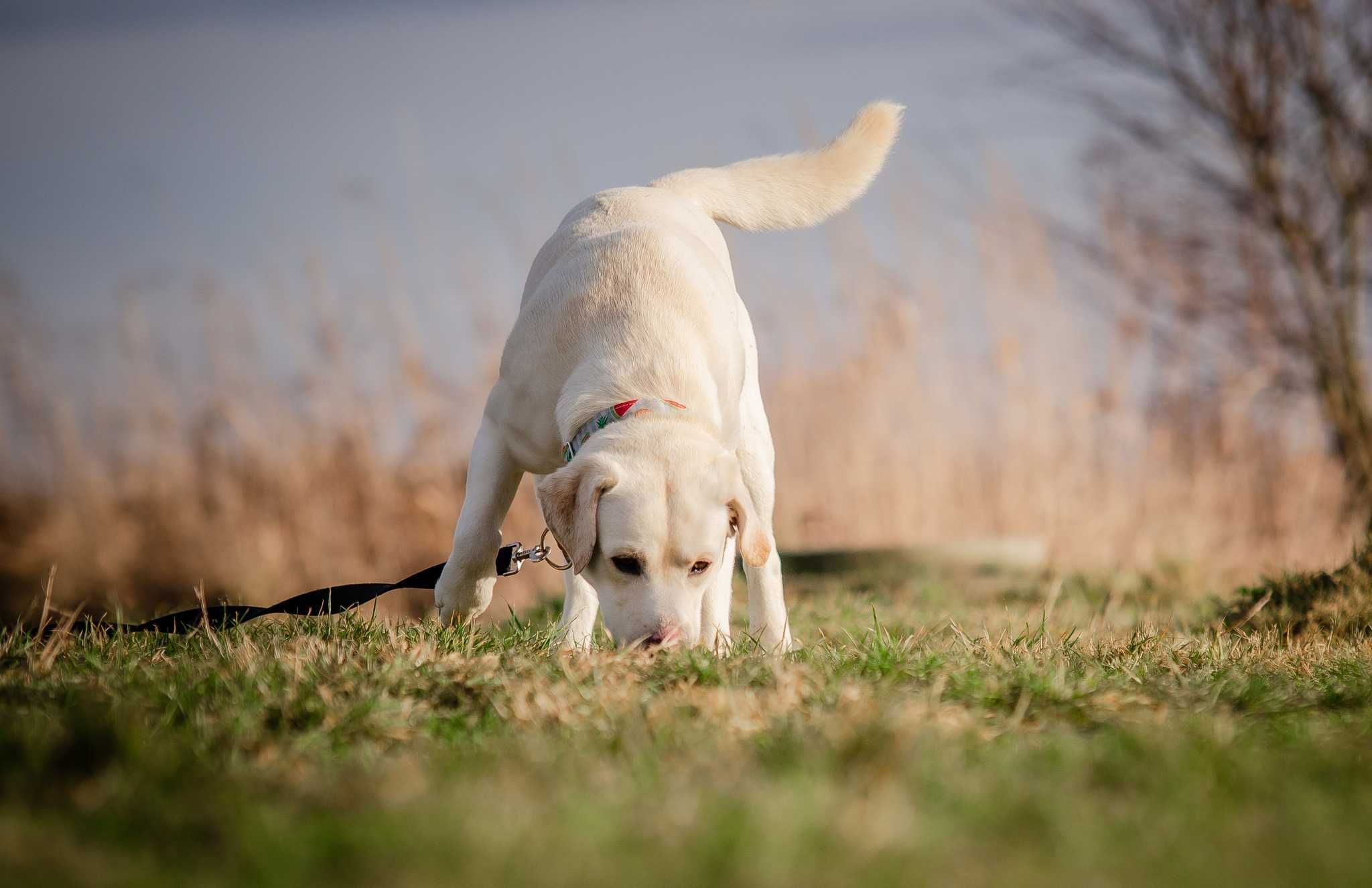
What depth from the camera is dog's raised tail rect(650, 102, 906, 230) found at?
12.8 ft

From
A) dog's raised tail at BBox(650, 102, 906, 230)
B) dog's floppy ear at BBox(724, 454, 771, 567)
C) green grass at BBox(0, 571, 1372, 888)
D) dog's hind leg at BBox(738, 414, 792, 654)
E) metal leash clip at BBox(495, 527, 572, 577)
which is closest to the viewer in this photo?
green grass at BBox(0, 571, 1372, 888)

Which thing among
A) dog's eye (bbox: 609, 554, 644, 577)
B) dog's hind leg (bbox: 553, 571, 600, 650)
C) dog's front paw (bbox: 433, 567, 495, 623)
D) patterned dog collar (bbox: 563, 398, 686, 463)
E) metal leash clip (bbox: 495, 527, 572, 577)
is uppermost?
patterned dog collar (bbox: 563, 398, 686, 463)

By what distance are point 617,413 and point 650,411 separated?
0.08m

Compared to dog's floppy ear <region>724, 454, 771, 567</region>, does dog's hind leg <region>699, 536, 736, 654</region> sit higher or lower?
lower

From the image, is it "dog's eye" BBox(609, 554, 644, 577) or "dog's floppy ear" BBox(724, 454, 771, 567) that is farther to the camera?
"dog's floppy ear" BBox(724, 454, 771, 567)

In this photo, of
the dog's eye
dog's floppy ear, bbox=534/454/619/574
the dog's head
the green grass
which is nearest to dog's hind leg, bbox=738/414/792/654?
the dog's head

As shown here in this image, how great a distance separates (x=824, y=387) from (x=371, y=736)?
4.93 meters

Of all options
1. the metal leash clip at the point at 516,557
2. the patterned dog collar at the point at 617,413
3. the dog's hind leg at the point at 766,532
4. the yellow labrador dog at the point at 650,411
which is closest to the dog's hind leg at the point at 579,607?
the yellow labrador dog at the point at 650,411

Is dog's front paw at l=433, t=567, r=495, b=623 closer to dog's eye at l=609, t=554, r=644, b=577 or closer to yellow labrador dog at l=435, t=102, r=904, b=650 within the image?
yellow labrador dog at l=435, t=102, r=904, b=650

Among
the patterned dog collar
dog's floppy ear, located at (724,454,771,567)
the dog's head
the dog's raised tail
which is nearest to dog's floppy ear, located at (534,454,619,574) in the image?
the dog's head

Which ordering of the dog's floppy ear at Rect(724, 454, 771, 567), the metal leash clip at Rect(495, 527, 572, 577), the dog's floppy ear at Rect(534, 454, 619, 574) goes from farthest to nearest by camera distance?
1. the metal leash clip at Rect(495, 527, 572, 577)
2. the dog's floppy ear at Rect(724, 454, 771, 567)
3. the dog's floppy ear at Rect(534, 454, 619, 574)

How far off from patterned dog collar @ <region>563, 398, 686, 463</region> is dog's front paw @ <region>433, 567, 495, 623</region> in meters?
0.49

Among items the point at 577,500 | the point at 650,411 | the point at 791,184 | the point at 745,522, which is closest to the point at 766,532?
the point at 745,522

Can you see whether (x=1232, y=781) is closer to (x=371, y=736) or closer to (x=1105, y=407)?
(x=371, y=736)
